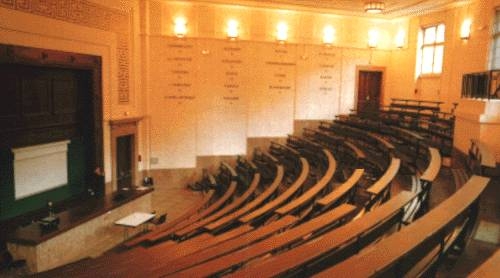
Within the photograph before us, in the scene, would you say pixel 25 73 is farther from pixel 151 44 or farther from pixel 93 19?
pixel 151 44

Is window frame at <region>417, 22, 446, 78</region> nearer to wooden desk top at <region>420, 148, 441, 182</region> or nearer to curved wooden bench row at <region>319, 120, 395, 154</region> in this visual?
curved wooden bench row at <region>319, 120, 395, 154</region>

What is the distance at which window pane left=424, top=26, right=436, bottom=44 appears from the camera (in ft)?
35.5

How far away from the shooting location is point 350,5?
10.5 metres

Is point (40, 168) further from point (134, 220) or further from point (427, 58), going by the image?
point (427, 58)

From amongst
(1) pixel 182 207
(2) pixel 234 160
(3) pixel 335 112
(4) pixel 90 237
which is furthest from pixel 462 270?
(3) pixel 335 112

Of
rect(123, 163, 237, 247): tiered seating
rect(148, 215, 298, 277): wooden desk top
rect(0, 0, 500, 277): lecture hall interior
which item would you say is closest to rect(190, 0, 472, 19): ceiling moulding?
rect(0, 0, 500, 277): lecture hall interior

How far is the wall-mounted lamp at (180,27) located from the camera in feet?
32.8

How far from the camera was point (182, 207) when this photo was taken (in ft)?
29.4

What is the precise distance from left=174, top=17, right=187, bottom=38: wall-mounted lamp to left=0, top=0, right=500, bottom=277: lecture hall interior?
52mm

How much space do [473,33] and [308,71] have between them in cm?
429

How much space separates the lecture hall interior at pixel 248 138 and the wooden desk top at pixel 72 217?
0.04 metres

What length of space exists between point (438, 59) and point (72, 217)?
9752 millimetres

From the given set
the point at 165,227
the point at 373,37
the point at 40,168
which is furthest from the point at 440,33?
the point at 40,168

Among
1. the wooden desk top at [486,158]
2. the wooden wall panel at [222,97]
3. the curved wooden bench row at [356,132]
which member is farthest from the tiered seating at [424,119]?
the wooden wall panel at [222,97]
